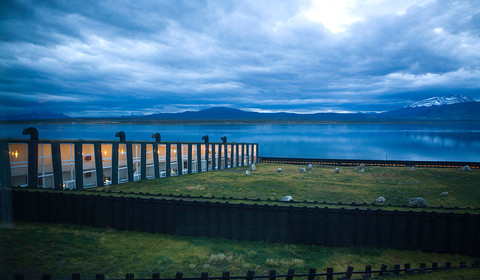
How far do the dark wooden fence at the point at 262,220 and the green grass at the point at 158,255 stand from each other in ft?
1.43

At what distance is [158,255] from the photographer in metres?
11.3

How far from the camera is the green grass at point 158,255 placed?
10023mm

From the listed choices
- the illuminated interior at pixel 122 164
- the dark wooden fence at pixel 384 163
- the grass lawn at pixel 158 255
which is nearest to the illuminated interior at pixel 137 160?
the illuminated interior at pixel 122 164

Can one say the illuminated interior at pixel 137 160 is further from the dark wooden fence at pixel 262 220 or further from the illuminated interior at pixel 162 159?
the dark wooden fence at pixel 262 220

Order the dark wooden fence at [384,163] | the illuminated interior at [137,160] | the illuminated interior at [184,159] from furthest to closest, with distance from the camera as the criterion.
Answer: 1. the dark wooden fence at [384,163]
2. the illuminated interior at [184,159]
3. the illuminated interior at [137,160]

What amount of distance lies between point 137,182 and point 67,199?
51.6ft

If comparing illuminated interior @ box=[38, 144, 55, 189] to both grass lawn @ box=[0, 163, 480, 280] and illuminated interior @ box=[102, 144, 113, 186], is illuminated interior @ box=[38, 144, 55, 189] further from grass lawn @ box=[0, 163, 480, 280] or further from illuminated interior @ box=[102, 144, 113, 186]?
grass lawn @ box=[0, 163, 480, 280]

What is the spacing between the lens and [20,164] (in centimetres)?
2162

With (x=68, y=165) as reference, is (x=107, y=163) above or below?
below

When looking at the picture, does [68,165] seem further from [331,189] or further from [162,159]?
[331,189]

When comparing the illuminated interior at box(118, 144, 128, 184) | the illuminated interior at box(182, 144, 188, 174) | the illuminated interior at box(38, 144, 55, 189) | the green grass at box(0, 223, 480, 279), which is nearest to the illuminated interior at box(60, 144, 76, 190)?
the illuminated interior at box(38, 144, 55, 189)

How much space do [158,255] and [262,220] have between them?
5021 millimetres

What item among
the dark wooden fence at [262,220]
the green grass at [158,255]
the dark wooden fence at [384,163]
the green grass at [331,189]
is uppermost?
the dark wooden fence at [262,220]

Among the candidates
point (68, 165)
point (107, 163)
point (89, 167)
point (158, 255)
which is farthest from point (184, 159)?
point (158, 255)
